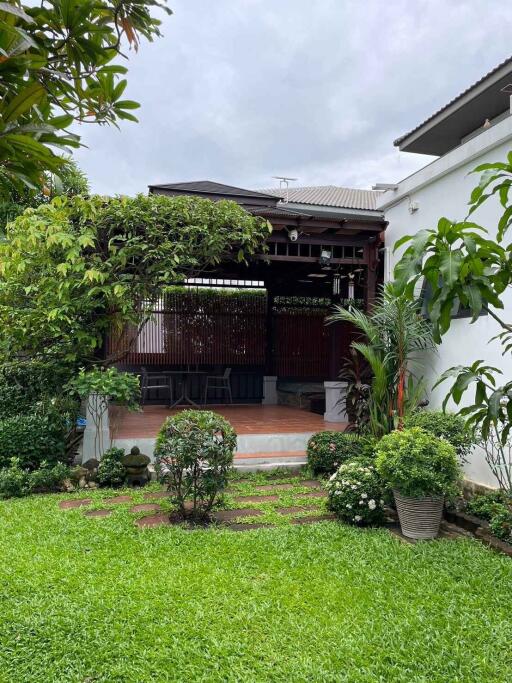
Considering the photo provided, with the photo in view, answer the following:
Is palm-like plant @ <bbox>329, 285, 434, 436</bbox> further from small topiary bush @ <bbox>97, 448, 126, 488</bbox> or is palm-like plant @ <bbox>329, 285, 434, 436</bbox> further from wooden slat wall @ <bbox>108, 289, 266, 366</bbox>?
wooden slat wall @ <bbox>108, 289, 266, 366</bbox>

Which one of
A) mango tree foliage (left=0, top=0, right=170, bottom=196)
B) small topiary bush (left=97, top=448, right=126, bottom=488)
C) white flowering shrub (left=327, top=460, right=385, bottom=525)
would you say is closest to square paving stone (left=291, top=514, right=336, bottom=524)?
white flowering shrub (left=327, top=460, right=385, bottom=525)

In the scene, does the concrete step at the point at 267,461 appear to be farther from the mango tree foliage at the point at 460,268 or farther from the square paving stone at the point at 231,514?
the mango tree foliage at the point at 460,268

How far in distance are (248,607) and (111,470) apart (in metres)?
3.59

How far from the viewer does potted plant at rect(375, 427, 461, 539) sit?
173 inches

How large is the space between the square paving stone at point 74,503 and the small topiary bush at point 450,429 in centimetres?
374

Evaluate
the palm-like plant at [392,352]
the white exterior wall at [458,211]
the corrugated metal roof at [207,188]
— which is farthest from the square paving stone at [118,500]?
the corrugated metal roof at [207,188]

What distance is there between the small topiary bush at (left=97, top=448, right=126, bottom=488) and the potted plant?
131 inches

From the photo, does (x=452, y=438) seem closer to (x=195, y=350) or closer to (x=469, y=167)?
(x=469, y=167)

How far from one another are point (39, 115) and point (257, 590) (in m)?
3.05

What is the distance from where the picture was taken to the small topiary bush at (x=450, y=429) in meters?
5.25

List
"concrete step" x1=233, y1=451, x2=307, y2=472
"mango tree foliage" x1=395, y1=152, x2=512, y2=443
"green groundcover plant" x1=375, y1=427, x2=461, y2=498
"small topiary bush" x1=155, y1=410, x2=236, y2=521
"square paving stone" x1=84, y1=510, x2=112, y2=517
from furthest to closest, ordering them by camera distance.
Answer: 1. "concrete step" x1=233, y1=451, x2=307, y2=472
2. "square paving stone" x1=84, y1=510, x2=112, y2=517
3. "small topiary bush" x1=155, y1=410, x2=236, y2=521
4. "green groundcover plant" x1=375, y1=427, x2=461, y2=498
5. "mango tree foliage" x1=395, y1=152, x2=512, y2=443

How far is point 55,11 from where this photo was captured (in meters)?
1.60

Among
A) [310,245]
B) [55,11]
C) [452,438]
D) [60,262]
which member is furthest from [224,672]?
[310,245]

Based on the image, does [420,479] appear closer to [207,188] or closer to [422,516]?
[422,516]
